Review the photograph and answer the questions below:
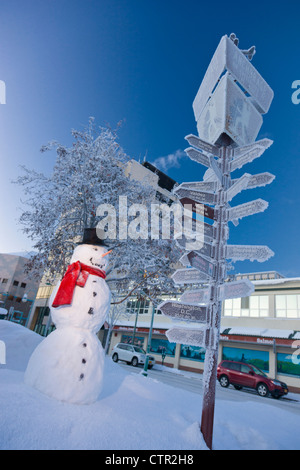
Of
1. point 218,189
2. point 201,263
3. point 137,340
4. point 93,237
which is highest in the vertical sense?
point 218,189

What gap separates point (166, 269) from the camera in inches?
372

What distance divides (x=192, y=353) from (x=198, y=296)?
2169cm

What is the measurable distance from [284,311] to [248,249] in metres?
18.6

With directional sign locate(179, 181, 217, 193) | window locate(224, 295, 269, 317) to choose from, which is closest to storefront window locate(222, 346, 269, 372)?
window locate(224, 295, 269, 317)

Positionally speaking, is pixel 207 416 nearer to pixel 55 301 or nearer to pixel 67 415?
pixel 67 415

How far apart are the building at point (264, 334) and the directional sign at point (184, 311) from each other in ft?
48.0

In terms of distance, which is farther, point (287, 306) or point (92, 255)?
point (287, 306)

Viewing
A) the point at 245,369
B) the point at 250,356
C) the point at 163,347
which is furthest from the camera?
the point at 163,347

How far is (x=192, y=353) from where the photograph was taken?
23031mm

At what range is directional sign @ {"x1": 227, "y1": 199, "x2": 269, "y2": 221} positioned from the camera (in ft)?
12.3

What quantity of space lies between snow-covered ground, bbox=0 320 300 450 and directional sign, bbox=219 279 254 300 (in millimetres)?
1803

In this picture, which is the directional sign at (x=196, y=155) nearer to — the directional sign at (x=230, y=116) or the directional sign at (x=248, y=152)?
the directional sign at (x=230, y=116)

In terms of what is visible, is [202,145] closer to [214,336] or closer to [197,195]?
[197,195]

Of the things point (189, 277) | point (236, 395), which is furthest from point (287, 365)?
point (189, 277)
